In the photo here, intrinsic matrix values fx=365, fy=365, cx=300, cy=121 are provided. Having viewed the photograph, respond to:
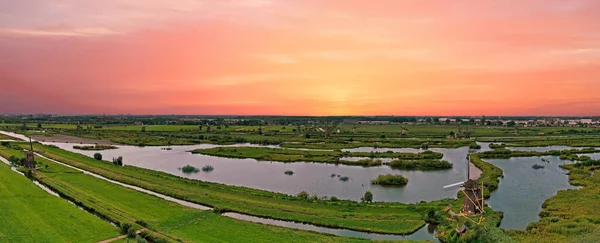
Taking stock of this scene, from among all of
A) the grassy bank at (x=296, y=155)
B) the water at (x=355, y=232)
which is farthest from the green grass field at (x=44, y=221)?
the grassy bank at (x=296, y=155)

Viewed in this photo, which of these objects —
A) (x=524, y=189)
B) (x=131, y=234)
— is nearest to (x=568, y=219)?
(x=524, y=189)

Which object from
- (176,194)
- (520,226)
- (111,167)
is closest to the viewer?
(520,226)

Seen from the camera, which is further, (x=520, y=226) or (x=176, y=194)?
(x=176, y=194)

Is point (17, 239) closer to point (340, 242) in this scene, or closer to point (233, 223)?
point (233, 223)

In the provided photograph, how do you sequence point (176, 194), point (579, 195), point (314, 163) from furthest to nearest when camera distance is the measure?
1. point (314, 163)
2. point (176, 194)
3. point (579, 195)

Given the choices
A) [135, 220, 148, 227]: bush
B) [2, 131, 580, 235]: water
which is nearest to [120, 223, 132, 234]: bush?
[135, 220, 148, 227]: bush

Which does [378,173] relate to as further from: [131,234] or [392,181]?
[131,234]

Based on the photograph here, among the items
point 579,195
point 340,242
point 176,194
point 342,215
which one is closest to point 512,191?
point 579,195
